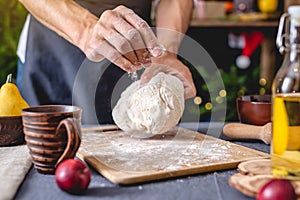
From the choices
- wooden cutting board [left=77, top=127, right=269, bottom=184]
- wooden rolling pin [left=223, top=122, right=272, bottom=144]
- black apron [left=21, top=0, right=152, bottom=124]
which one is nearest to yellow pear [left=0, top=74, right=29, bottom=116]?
wooden cutting board [left=77, top=127, right=269, bottom=184]

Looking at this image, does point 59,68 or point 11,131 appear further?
point 59,68

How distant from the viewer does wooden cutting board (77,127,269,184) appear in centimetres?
89

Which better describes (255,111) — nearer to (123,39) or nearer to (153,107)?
(153,107)

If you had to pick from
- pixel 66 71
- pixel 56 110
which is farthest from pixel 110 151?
pixel 66 71

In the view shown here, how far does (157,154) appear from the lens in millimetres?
1043

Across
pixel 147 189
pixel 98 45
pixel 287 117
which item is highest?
pixel 98 45

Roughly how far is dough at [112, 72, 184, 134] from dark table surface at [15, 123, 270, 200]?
29cm

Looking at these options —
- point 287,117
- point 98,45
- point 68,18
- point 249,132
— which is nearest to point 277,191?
point 287,117

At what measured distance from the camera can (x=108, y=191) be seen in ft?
2.67

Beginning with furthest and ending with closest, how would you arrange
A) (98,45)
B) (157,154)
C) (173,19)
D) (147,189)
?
(173,19)
(98,45)
(157,154)
(147,189)

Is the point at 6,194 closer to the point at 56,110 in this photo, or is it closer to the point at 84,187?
the point at 84,187

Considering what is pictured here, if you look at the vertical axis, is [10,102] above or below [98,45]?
below

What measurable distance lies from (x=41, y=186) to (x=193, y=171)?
0.28 metres

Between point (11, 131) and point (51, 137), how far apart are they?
0.27 m
